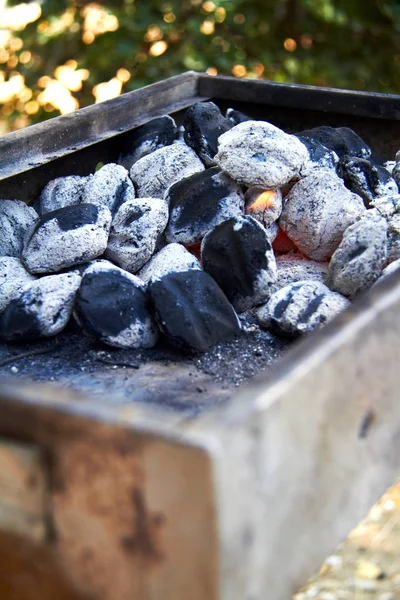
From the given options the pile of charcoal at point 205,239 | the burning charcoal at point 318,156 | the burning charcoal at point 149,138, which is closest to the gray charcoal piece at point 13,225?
the pile of charcoal at point 205,239

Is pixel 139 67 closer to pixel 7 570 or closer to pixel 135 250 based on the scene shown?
pixel 135 250

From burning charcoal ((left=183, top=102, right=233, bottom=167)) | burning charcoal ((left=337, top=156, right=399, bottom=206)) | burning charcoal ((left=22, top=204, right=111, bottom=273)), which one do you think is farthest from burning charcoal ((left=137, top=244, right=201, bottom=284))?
burning charcoal ((left=337, top=156, right=399, bottom=206))

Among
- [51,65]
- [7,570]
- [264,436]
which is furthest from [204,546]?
[51,65]

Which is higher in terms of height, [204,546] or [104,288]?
[204,546]

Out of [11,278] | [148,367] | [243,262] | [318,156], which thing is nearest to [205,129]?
[318,156]

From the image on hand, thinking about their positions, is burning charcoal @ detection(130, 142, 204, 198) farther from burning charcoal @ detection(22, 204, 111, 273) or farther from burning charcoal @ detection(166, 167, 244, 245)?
burning charcoal @ detection(22, 204, 111, 273)

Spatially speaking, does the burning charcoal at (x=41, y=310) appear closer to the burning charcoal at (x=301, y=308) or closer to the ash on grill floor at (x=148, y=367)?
the ash on grill floor at (x=148, y=367)
